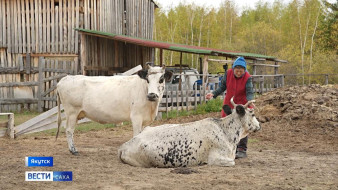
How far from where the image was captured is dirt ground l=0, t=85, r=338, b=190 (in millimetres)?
5602

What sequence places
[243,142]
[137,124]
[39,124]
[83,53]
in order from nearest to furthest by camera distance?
[243,142] < [137,124] < [39,124] < [83,53]

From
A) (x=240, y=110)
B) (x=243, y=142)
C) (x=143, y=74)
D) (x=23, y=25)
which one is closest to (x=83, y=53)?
(x=23, y=25)

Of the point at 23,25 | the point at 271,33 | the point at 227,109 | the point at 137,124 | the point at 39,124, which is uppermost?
the point at 271,33

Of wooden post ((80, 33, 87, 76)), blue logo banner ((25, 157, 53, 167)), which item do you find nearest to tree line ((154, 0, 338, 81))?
wooden post ((80, 33, 87, 76))

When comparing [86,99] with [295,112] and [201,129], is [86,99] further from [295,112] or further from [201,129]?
[295,112]

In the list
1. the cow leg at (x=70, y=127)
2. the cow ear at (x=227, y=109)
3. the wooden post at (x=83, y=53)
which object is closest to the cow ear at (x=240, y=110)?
the cow ear at (x=227, y=109)

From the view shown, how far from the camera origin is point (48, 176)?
17.1 feet

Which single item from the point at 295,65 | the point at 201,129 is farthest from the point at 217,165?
the point at 295,65

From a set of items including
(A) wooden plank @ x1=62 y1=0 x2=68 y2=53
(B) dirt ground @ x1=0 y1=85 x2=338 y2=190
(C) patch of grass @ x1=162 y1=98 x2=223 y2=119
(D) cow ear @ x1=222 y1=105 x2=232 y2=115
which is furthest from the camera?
(A) wooden plank @ x1=62 y1=0 x2=68 y2=53

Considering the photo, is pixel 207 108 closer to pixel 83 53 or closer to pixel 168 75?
pixel 83 53

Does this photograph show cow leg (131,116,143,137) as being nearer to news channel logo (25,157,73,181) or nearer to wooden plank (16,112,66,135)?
news channel logo (25,157,73,181)

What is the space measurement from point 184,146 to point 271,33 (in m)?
38.7

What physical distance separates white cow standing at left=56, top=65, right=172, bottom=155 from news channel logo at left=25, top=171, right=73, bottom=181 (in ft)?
9.47

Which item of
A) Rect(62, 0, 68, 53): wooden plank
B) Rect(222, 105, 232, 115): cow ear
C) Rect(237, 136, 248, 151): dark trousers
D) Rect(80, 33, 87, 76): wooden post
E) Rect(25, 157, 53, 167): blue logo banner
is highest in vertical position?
Rect(62, 0, 68, 53): wooden plank
